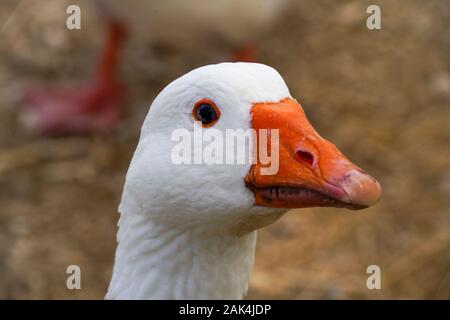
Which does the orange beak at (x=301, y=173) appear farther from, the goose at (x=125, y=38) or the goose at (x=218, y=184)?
the goose at (x=125, y=38)

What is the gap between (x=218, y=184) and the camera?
1.69 metres

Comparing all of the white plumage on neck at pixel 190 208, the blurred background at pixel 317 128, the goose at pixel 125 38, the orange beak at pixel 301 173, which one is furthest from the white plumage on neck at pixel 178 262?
the goose at pixel 125 38

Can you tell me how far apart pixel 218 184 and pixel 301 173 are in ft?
0.61

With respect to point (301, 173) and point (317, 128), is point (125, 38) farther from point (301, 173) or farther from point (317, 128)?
point (301, 173)

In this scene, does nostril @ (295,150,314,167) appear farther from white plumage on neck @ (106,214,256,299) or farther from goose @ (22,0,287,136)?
goose @ (22,0,287,136)

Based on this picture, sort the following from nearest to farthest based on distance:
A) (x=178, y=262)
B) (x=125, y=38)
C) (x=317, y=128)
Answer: (x=178, y=262) < (x=317, y=128) < (x=125, y=38)

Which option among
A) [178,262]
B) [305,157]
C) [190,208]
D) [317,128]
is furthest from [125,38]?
[305,157]

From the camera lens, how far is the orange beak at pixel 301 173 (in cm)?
157

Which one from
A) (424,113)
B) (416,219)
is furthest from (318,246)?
(424,113)

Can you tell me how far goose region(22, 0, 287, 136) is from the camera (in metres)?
4.16

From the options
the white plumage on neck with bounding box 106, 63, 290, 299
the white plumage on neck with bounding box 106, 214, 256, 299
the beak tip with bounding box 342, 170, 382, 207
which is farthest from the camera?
the white plumage on neck with bounding box 106, 214, 256, 299

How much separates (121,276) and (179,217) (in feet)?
0.98

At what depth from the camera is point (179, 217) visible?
1.79m

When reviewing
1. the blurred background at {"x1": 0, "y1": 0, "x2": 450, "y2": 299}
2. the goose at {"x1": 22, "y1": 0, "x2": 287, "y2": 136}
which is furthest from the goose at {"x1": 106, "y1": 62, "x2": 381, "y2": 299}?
the goose at {"x1": 22, "y1": 0, "x2": 287, "y2": 136}
